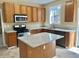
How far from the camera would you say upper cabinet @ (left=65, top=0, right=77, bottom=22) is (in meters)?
4.29

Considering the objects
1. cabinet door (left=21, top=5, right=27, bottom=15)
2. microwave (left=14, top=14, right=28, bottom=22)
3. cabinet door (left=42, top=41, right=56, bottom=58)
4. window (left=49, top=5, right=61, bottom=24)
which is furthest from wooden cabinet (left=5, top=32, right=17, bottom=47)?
window (left=49, top=5, right=61, bottom=24)

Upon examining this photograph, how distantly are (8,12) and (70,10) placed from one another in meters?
3.22

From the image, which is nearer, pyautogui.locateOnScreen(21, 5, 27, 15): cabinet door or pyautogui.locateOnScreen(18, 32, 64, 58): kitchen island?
pyautogui.locateOnScreen(18, 32, 64, 58): kitchen island

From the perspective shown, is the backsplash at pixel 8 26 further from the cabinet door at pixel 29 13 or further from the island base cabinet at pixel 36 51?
the island base cabinet at pixel 36 51

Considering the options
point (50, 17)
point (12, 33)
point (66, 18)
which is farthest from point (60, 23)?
point (12, 33)

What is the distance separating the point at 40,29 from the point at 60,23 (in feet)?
4.26

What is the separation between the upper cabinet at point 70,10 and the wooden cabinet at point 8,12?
2929 mm

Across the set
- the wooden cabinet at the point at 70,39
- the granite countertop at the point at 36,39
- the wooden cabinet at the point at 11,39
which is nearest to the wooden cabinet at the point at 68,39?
the wooden cabinet at the point at 70,39

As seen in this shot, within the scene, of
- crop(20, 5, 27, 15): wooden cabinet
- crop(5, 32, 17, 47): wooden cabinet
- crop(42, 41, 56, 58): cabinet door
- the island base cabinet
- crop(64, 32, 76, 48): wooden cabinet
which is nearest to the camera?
the island base cabinet

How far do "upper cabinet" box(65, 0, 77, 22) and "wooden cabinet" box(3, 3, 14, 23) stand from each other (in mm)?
2929

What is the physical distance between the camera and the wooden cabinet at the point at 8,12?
180 inches

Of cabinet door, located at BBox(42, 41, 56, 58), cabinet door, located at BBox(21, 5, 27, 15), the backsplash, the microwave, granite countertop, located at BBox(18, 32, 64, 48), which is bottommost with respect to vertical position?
cabinet door, located at BBox(42, 41, 56, 58)

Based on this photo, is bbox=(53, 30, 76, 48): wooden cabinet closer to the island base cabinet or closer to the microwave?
the island base cabinet

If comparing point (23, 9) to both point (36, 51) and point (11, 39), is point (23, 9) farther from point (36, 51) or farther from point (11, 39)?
point (36, 51)
